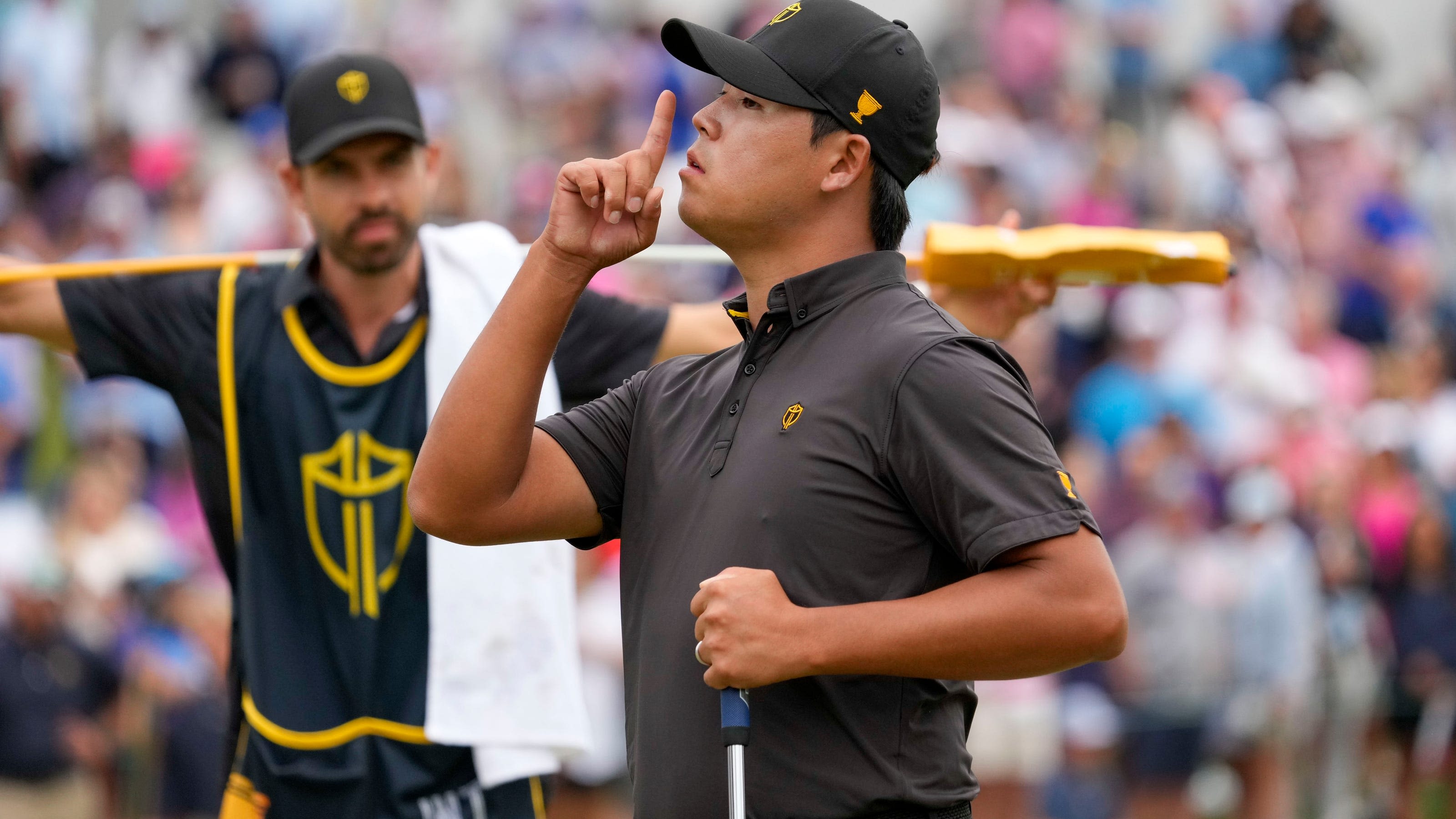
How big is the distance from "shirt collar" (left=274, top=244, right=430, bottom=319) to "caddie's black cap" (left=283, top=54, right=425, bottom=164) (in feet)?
0.89

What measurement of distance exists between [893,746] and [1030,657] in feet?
0.90

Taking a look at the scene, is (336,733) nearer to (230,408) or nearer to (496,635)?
(496,635)

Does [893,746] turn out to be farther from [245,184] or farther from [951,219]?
[245,184]

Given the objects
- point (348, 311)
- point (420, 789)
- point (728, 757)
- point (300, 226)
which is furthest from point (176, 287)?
point (300, 226)

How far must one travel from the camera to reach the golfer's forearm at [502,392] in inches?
120

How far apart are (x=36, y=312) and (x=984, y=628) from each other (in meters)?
2.99

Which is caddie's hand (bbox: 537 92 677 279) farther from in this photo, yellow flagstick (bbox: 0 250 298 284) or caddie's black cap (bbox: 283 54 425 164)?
yellow flagstick (bbox: 0 250 298 284)

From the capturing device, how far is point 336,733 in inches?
169

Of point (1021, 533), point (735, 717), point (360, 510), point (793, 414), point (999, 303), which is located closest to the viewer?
point (1021, 533)

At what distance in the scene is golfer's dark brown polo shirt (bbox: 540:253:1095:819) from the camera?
8.93 feet

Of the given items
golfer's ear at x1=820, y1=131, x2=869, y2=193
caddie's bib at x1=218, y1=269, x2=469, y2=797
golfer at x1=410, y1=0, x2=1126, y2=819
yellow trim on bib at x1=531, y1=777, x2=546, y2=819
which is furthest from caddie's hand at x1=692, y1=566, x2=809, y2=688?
yellow trim on bib at x1=531, y1=777, x2=546, y2=819

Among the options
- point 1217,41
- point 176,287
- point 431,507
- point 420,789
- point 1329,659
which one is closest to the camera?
point 431,507

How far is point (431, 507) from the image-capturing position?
3.12m

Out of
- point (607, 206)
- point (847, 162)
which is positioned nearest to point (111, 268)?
point (607, 206)
